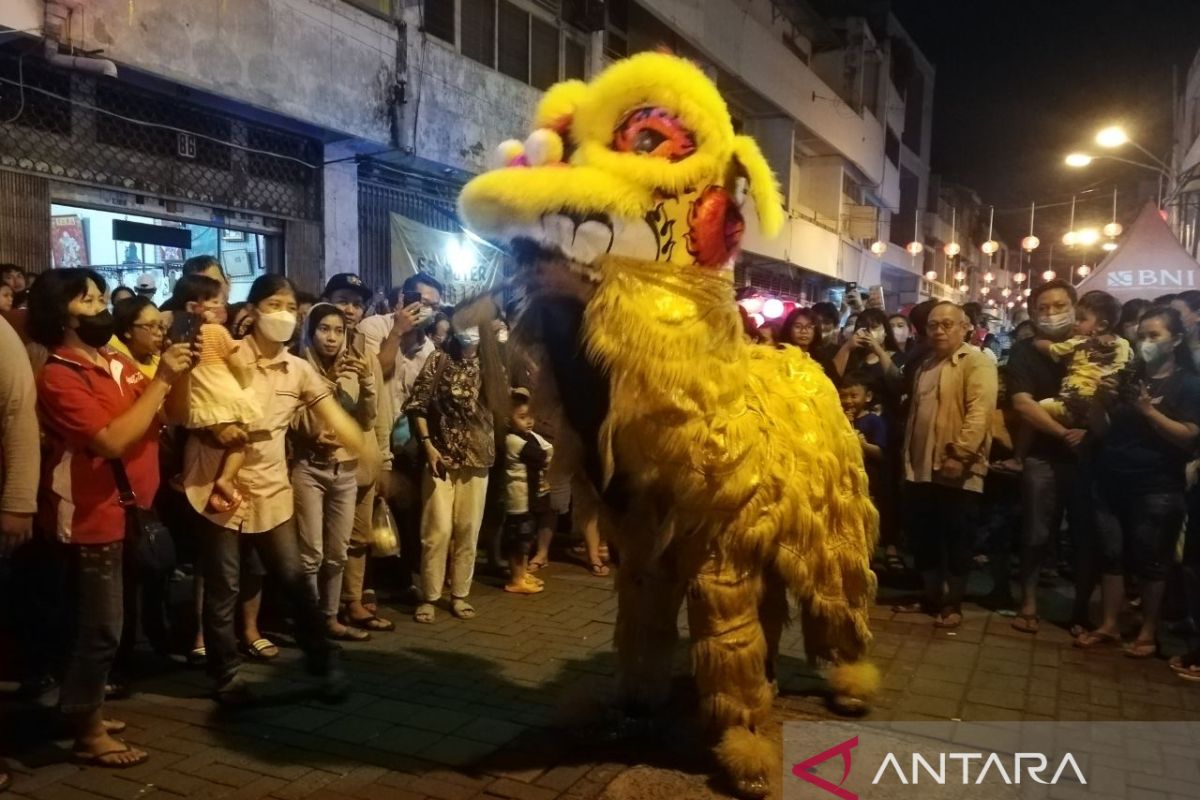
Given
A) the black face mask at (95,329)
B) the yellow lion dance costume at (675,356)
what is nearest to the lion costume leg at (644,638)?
the yellow lion dance costume at (675,356)

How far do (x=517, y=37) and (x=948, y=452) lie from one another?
31.8 feet

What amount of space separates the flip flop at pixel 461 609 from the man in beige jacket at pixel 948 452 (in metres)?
3.03

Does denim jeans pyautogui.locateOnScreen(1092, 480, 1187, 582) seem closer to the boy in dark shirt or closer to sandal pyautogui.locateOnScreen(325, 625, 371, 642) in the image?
the boy in dark shirt

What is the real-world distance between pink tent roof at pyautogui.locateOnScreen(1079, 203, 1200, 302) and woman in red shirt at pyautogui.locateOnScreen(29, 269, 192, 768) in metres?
11.6

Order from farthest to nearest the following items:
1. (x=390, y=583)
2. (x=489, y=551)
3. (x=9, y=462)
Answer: (x=489, y=551)
(x=390, y=583)
(x=9, y=462)

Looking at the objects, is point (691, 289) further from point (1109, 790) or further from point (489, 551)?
point (489, 551)

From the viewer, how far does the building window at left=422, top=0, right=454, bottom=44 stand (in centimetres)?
1077

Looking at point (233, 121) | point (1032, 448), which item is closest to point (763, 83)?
point (233, 121)

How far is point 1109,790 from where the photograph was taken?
3361 millimetres

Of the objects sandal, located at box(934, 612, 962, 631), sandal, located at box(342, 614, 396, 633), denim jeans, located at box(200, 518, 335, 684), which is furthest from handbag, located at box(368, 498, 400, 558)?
sandal, located at box(934, 612, 962, 631)

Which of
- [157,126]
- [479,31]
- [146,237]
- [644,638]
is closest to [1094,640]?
[644,638]

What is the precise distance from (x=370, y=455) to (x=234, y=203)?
19.1ft

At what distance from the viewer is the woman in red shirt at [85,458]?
3.24 meters

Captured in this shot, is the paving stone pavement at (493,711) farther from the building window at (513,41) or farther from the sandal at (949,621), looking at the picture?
the building window at (513,41)
